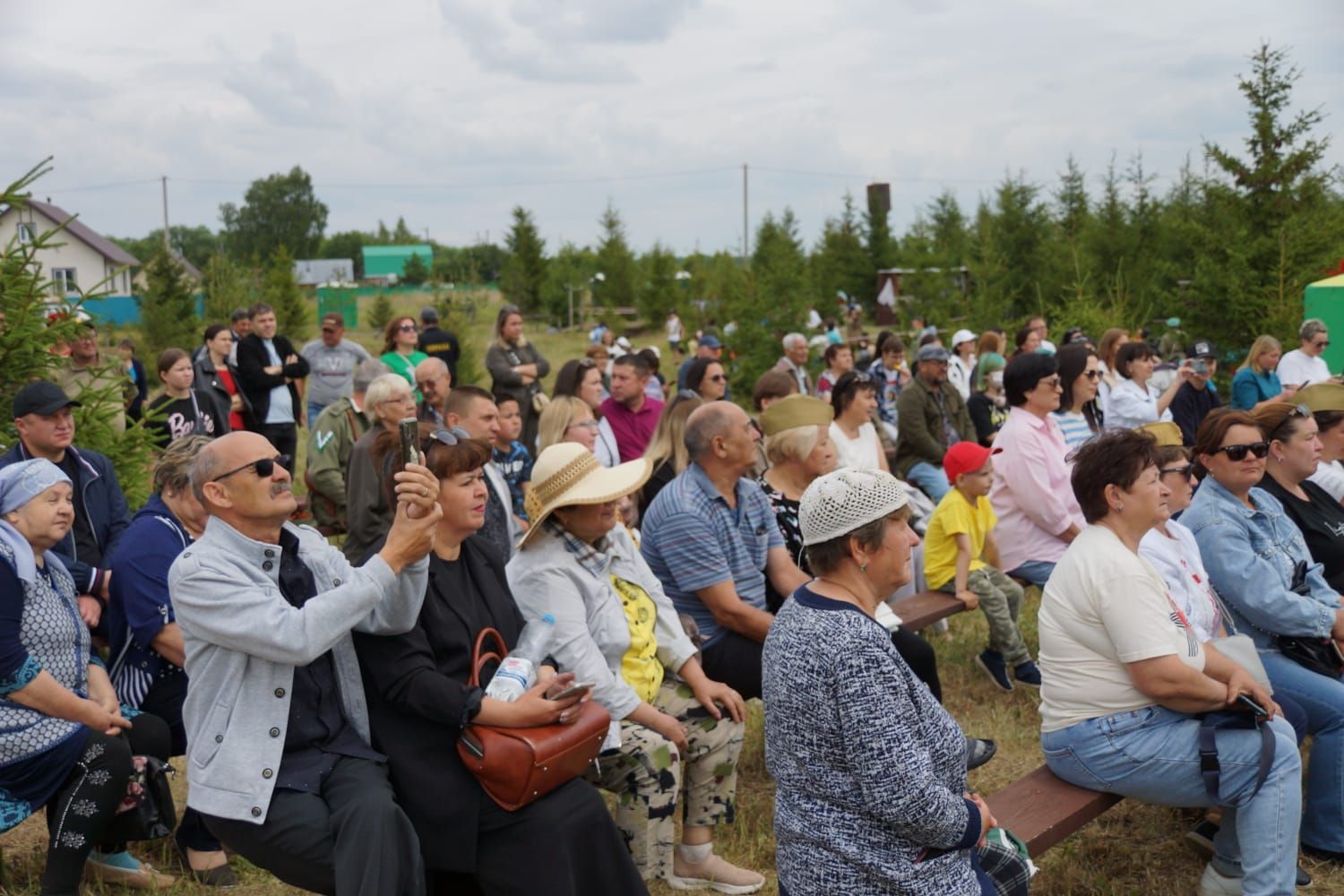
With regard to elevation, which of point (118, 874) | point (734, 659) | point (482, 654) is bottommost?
point (118, 874)

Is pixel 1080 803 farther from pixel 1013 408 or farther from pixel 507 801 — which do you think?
pixel 1013 408

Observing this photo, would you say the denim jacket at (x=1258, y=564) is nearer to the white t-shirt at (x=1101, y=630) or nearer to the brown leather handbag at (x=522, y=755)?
the white t-shirt at (x=1101, y=630)

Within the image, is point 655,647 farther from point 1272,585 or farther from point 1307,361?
point 1307,361

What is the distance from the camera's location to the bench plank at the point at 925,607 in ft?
18.7

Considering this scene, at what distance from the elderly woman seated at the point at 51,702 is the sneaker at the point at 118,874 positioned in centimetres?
11

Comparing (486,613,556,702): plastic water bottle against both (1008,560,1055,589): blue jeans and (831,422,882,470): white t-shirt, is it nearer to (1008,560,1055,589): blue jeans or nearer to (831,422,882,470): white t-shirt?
(1008,560,1055,589): blue jeans

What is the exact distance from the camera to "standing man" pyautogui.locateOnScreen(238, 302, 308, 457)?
1003cm

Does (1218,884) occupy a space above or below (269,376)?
below

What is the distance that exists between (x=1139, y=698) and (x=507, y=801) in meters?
2.14

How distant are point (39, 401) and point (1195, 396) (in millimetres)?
9034

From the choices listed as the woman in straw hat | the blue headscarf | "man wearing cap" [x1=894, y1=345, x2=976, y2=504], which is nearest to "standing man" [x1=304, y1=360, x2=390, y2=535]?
the blue headscarf

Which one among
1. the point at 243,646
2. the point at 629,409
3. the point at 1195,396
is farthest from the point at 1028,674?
the point at 1195,396

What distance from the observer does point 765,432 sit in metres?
6.02

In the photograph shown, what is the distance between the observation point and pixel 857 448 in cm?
727
